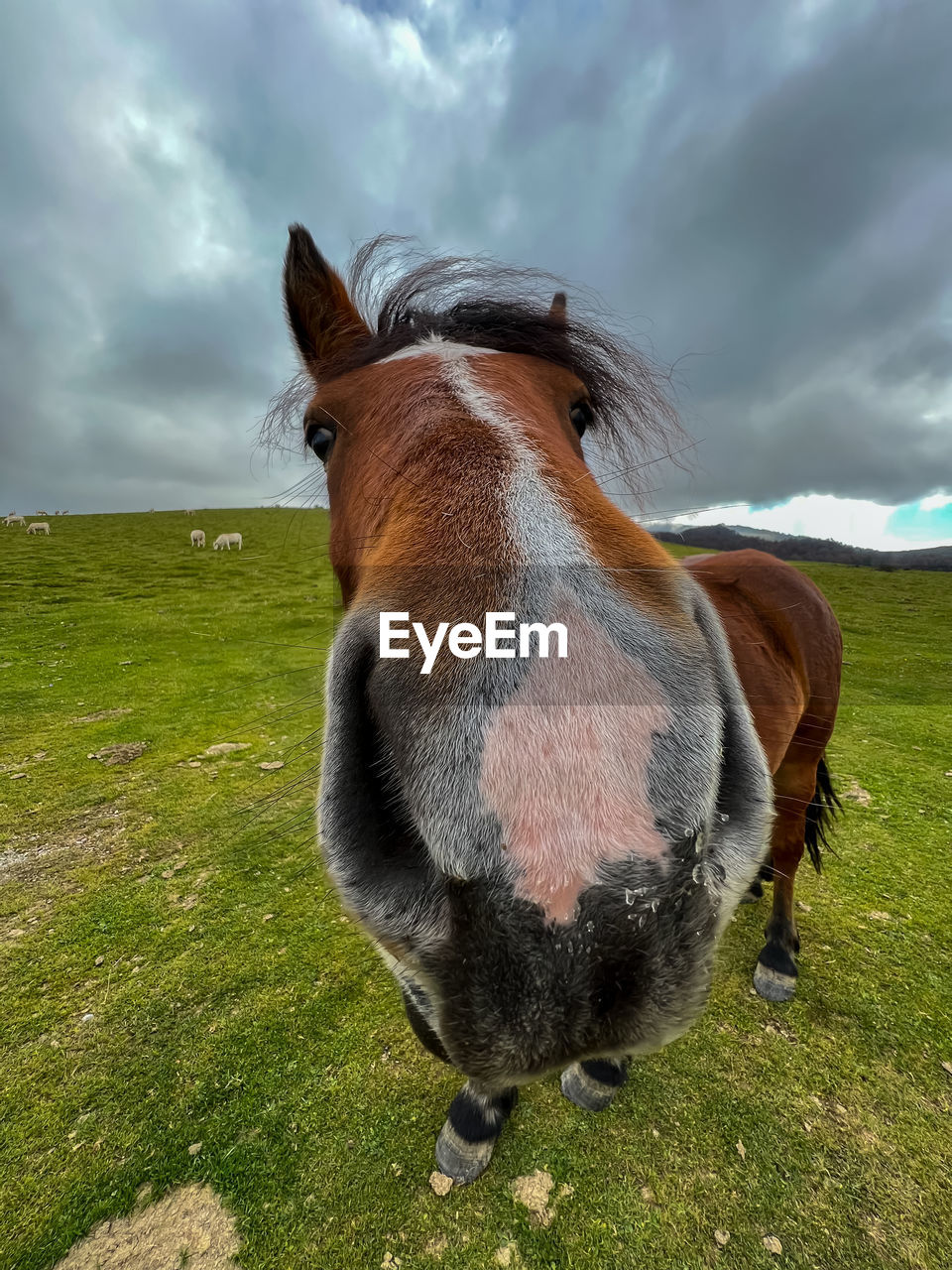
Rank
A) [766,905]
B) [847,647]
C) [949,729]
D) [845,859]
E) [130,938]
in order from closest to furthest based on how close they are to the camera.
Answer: [130,938]
[766,905]
[845,859]
[949,729]
[847,647]

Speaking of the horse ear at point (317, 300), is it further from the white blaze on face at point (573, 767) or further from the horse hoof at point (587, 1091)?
the horse hoof at point (587, 1091)

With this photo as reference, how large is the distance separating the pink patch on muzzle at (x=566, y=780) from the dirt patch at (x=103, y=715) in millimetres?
9810

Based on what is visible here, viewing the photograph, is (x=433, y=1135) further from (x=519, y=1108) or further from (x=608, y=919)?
(x=608, y=919)

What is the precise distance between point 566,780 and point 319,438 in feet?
6.32

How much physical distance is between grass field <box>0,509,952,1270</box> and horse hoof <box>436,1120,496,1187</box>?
0.06m

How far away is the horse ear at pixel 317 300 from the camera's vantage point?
2.31 metres

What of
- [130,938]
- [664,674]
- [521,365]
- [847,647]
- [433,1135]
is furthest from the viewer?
[847,647]

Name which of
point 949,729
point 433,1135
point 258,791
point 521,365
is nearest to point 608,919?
point 521,365

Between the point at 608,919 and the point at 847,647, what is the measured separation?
16.8m

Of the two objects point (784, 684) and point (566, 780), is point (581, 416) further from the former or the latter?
point (784, 684)

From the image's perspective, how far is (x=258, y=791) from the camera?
605 centimetres

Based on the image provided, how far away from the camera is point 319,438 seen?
2088 mm

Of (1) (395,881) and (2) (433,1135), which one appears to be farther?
(2) (433,1135)

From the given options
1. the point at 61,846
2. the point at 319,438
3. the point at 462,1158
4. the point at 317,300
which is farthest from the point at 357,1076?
the point at 317,300
